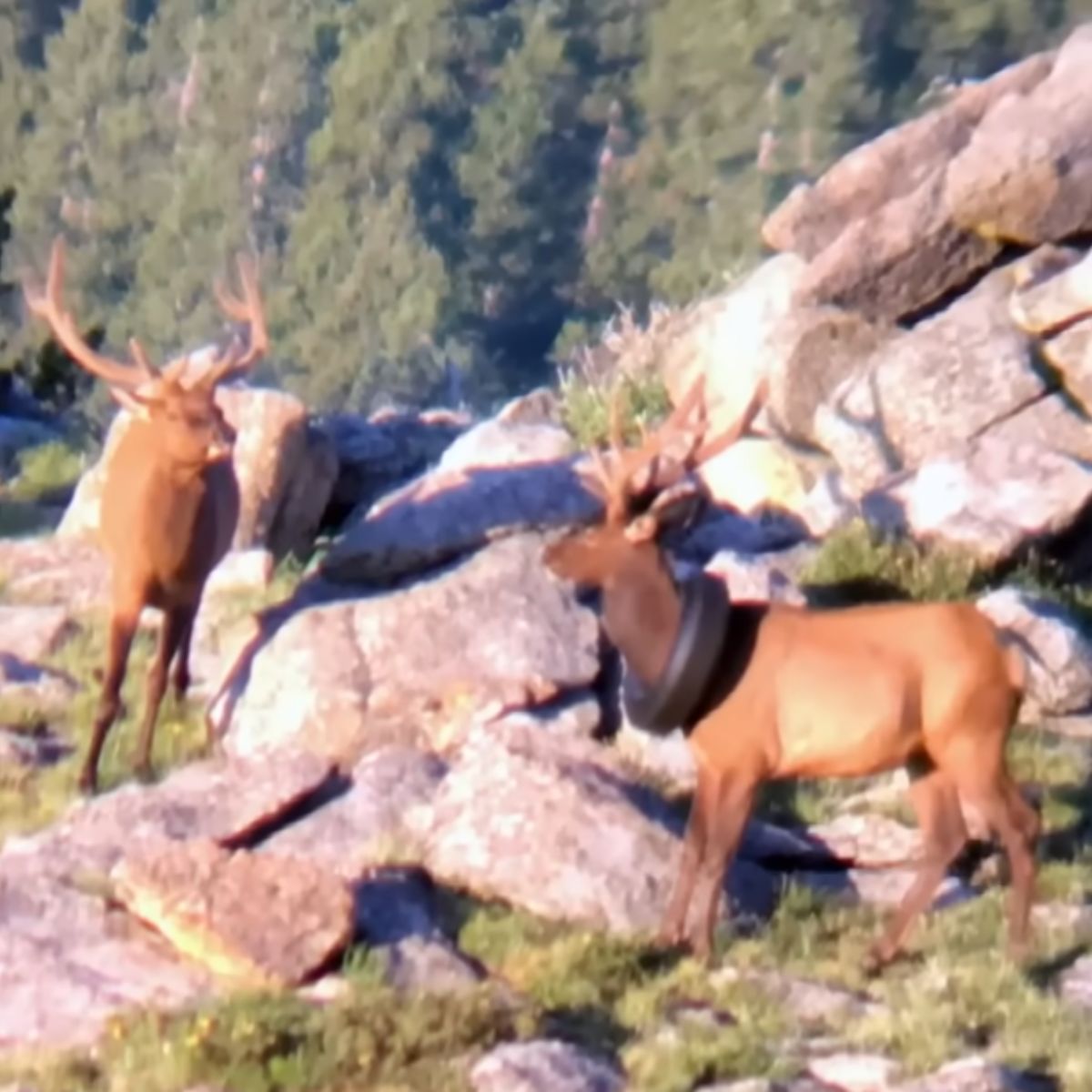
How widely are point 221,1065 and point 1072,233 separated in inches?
369

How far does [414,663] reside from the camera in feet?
40.0

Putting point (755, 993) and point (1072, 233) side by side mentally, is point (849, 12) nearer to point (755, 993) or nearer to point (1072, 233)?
point (1072, 233)

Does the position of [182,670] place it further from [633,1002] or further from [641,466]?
[633,1002]

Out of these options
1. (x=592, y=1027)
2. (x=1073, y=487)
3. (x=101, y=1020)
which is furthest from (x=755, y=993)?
(x=1073, y=487)

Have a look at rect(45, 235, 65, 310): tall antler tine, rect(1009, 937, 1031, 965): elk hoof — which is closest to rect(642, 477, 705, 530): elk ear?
rect(1009, 937, 1031, 965): elk hoof

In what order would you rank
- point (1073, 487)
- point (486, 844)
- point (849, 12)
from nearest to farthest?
point (486, 844) → point (1073, 487) → point (849, 12)

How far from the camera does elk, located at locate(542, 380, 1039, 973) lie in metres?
9.66

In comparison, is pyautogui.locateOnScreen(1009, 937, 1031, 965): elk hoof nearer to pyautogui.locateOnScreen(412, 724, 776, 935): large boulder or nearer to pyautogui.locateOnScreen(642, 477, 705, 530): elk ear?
pyautogui.locateOnScreen(412, 724, 776, 935): large boulder

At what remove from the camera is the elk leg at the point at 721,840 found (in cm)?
961

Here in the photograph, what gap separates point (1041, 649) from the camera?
12344 mm

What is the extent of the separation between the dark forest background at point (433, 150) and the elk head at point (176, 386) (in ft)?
103

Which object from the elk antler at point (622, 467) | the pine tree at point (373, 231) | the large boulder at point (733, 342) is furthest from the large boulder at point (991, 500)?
the pine tree at point (373, 231)

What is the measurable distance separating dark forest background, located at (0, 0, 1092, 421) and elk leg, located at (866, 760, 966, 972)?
3487 centimetres

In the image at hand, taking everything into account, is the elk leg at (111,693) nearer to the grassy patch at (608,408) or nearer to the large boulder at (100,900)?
the large boulder at (100,900)
